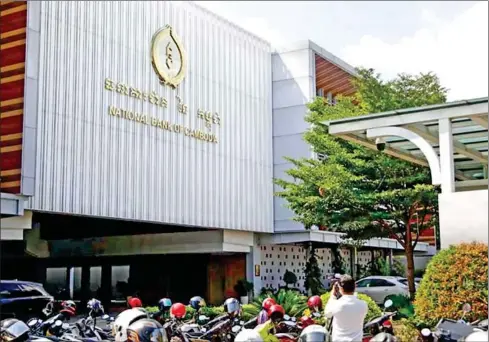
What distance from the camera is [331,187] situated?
720 inches

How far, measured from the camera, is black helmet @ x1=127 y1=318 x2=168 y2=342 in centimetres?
782

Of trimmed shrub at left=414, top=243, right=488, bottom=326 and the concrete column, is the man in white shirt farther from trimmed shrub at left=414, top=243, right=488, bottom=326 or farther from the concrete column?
the concrete column

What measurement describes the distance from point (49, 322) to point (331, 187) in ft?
33.1

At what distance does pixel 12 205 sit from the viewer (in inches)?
654

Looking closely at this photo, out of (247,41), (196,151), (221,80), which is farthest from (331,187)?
(247,41)

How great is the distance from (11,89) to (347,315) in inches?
545

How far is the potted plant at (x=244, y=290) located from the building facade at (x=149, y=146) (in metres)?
1.06

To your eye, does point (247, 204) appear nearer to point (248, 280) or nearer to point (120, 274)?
point (248, 280)

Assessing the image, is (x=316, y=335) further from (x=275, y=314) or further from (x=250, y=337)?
(x=275, y=314)

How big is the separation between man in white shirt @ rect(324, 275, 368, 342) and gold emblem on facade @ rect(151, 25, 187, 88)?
16575 millimetres

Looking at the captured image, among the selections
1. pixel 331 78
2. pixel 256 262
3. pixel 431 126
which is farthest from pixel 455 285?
pixel 331 78

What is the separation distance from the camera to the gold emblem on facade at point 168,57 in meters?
22.5

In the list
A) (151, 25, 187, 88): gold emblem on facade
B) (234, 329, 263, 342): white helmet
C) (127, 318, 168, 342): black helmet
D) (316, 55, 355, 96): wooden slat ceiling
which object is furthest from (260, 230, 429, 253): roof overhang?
(234, 329, 263, 342): white helmet

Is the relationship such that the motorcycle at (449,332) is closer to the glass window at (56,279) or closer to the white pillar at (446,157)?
the white pillar at (446,157)
